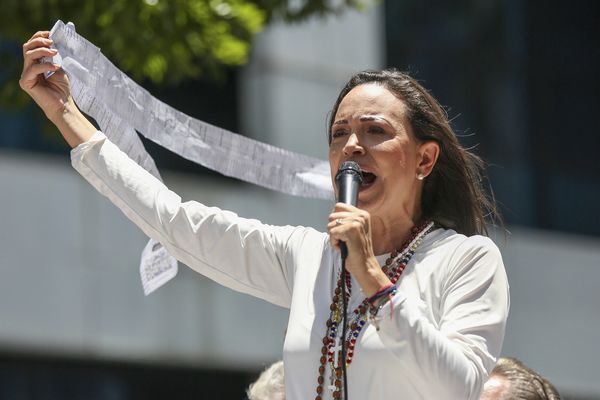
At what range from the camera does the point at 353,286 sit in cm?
362

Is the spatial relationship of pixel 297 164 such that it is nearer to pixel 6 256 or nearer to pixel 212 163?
pixel 212 163

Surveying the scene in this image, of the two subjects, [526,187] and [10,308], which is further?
[526,187]

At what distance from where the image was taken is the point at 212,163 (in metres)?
4.41

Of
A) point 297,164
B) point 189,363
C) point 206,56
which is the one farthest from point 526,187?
point 297,164

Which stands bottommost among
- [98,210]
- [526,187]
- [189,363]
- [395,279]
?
[395,279]

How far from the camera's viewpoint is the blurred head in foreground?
4.49 meters

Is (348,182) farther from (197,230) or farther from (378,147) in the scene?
(197,230)

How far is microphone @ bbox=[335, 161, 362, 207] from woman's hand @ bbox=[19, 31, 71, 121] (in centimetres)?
89

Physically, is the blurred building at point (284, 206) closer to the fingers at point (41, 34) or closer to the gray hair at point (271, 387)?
the gray hair at point (271, 387)

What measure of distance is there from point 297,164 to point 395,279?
3.72ft

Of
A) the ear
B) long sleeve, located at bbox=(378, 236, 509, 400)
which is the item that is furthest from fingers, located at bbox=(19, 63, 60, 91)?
long sleeve, located at bbox=(378, 236, 509, 400)

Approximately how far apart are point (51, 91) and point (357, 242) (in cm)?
112

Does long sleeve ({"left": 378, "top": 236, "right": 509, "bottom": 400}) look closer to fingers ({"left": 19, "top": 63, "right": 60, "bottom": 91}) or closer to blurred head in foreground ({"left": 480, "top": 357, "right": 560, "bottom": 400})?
blurred head in foreground ({"left": 480, "top": 357, "right": 560, "bottom": 400})

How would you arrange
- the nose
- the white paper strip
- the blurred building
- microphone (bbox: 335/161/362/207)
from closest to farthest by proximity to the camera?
microphone (bbox: 335/161/362/207)
the nose
the white paper strip
the blurred building
